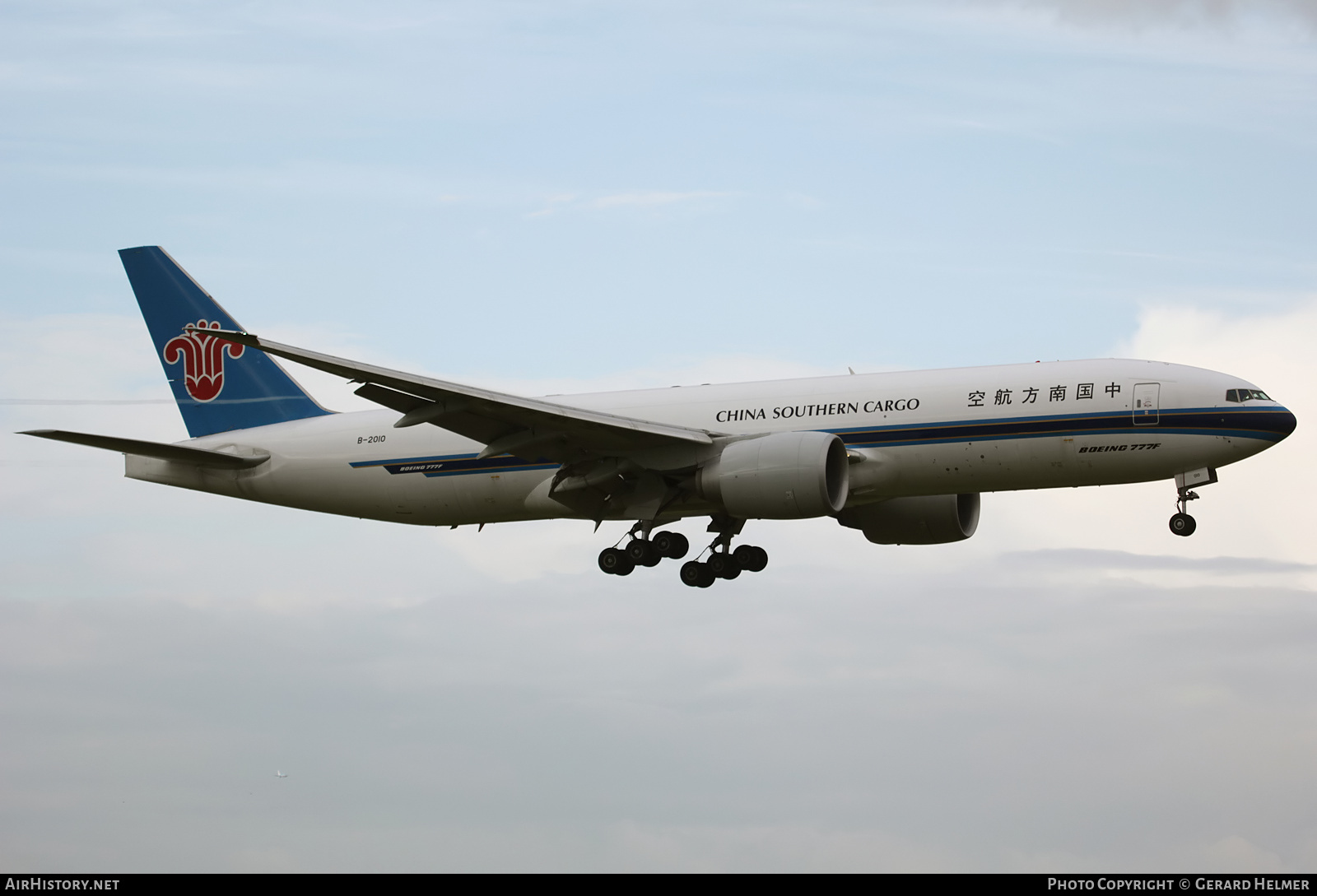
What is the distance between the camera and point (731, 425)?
3362 cm

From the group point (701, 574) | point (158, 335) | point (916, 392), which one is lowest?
point (701, 574)

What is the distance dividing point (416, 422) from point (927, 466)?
10592mm

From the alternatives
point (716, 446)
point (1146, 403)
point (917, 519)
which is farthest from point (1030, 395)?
point (917, 519)

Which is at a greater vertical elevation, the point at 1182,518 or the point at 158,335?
the point at 158,335

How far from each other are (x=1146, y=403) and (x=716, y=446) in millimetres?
8841

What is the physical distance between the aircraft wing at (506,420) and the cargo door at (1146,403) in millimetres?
8757

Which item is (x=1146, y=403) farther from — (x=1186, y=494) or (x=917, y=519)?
(x=917, y=519)

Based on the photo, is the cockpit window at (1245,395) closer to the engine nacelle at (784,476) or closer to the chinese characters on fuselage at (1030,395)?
the chinese characters on fuselage at (1030,395)

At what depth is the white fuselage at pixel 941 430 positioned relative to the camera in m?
30.9

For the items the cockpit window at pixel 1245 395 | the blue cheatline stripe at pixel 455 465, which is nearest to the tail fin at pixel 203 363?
the blue cheatline stripe at pixel 455 465

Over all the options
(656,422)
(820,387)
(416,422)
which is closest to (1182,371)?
(820,387)

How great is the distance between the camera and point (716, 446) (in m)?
32.6

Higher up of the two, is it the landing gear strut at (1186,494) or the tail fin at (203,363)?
the tail fin at (203,363)

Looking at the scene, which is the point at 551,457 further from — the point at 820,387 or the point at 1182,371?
the point at 1182,371
